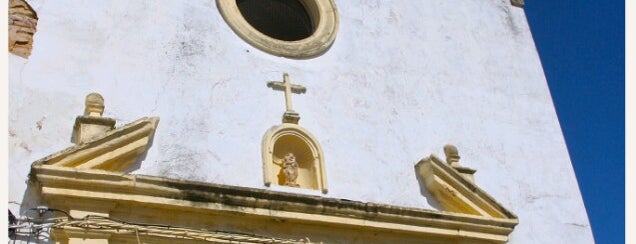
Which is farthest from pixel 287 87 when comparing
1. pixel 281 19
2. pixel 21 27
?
pixel 21 27

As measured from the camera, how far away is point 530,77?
832cm

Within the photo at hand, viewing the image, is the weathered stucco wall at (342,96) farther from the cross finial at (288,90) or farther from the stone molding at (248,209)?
the stone molding at (248,209)

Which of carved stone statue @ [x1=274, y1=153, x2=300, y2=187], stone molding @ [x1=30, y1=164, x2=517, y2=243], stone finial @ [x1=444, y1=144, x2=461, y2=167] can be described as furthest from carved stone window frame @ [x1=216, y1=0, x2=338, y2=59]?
stone molding @ [x1=30, y1=164, x2=517, y2=243]

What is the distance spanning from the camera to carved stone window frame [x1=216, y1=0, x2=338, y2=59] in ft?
23.4

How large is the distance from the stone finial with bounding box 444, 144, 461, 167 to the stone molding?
553 mm

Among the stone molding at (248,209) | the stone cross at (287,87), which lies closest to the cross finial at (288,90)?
the stone cross at (287,87)

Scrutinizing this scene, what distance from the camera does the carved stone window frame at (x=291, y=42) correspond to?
7.14 meters

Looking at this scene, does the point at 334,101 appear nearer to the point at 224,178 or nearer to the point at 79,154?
the point at 224,178

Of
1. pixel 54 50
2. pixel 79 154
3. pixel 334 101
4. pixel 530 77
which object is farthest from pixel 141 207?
pixel 530 77

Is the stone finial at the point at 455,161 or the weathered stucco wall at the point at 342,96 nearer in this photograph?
the weathered stucco wall at the point at 342,96

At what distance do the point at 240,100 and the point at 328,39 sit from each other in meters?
1.12

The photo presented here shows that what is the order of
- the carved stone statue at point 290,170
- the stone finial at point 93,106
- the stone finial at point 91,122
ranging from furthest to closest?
the carved stone statue at point 290,170, the stone finial at point 93,106, the stone finial at point 91,122

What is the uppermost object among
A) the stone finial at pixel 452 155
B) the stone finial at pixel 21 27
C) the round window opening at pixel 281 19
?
the round window opening at pixel 281 19

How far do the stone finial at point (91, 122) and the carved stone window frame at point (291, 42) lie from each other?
152cm
